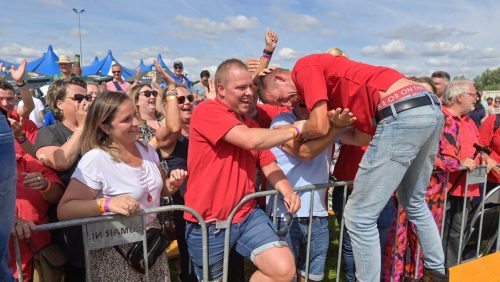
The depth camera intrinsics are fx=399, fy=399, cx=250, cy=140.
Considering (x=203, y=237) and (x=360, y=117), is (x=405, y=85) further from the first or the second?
(x=203, y=237)

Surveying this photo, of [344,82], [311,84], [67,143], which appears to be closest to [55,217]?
[67,143]

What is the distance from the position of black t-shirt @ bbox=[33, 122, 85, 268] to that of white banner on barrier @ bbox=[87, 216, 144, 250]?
0.38m

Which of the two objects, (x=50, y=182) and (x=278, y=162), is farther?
(x=278, y=162)

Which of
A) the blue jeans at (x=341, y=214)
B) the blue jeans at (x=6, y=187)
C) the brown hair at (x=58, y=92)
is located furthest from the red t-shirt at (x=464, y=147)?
the blue jeans at (x=6, y=187)

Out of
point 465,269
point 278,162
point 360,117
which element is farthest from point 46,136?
point 465,269

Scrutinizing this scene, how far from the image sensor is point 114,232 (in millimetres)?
2186

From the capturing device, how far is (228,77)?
97.7 inches

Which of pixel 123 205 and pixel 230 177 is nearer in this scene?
pixel 123 205

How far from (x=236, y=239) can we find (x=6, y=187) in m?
1.36

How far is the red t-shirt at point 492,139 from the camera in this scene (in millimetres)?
4492

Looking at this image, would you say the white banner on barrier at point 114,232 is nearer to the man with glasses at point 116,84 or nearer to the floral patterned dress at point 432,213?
the floral patterned dress at point 432,213

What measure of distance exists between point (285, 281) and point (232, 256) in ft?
2.89

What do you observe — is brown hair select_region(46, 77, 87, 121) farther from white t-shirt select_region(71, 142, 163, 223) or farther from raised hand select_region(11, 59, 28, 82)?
white t-shirt select_region(71, 142, 163, 223)

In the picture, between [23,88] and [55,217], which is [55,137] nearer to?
[55,217]
